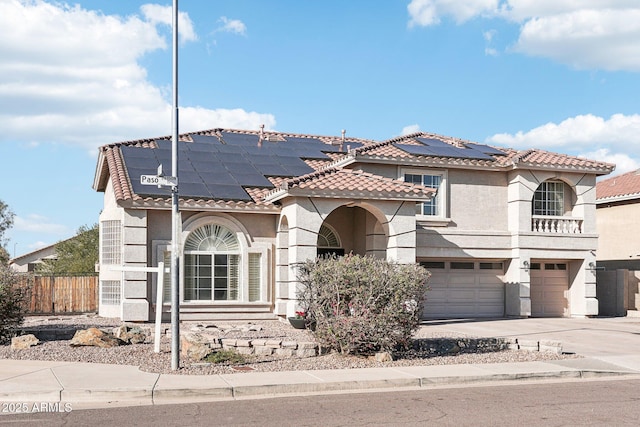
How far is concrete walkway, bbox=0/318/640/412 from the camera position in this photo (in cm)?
1177

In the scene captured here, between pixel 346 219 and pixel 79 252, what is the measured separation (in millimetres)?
26659

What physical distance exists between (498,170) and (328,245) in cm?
665

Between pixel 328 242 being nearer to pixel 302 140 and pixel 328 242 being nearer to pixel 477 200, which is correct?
pixel 477 200

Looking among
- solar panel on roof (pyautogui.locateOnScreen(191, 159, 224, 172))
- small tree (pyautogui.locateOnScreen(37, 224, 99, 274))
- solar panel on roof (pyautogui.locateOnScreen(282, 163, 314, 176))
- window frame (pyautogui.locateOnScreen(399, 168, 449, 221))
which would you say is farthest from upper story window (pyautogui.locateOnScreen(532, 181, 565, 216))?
small tree (pyautogui.locateOnScreen(37, 224, 99, 274))

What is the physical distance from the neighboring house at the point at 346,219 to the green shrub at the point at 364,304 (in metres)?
6.29

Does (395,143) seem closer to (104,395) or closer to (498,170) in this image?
(498,170)

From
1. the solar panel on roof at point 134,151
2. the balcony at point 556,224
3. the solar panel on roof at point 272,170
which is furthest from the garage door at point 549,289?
the solar panel on roof at point 134,151

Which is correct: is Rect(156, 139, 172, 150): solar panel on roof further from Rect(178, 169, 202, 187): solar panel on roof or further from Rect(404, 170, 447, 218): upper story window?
Rect(404, 170, 447, 218): upper story window

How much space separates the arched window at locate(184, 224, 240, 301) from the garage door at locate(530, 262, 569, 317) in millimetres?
11254

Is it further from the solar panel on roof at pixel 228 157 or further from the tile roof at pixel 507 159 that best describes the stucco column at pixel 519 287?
the solar panel on roof at pixel 228 157

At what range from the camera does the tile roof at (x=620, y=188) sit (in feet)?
119

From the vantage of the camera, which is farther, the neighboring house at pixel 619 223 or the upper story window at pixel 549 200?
the neighboring house at pixel 619 223

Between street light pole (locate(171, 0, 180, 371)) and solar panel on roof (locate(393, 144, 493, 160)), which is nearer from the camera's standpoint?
street light pole (locate(171, 0, 180, 371))

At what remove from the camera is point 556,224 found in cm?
2823
